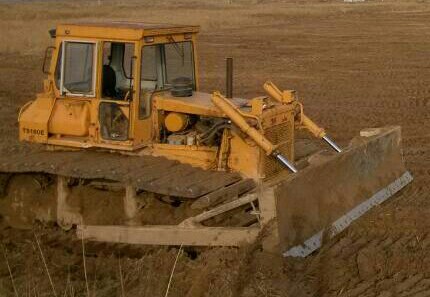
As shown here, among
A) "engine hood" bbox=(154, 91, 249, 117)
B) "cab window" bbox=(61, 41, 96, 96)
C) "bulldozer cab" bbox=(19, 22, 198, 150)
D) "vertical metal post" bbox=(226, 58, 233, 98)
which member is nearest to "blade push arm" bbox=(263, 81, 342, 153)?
"engine hood" bbox=(154, 91, 249, 117)

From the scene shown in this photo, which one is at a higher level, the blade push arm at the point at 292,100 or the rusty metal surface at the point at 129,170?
the blade push arm at the point at 292,100

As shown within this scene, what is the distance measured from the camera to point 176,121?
8383 mm

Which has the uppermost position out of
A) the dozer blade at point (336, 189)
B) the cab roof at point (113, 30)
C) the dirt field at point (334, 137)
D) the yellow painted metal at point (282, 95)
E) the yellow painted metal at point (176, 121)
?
the cab roof at point (113, 30)

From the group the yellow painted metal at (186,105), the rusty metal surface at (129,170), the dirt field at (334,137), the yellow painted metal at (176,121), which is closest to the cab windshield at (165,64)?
Result: the yellow painted metal at (186,105)

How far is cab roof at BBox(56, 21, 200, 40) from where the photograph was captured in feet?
26.7

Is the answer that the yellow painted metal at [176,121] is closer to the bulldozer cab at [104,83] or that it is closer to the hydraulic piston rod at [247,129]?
the bulldozer cab at [104,83]

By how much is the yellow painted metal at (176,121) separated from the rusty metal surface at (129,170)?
1.19 ft

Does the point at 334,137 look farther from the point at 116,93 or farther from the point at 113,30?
the point at 113,30

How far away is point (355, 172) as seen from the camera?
29.0ft

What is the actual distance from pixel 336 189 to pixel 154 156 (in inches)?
76.5

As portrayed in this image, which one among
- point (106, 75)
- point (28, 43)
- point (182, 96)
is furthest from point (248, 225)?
point (28, 43)

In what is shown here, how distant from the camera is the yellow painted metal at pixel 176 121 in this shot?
838 centimetres

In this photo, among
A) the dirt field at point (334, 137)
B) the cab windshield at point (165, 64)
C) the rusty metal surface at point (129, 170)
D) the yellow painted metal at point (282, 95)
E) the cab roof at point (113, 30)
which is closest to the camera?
the dirt field at point (334, 137)

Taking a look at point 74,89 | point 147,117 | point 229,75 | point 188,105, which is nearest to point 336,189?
point 229,75
